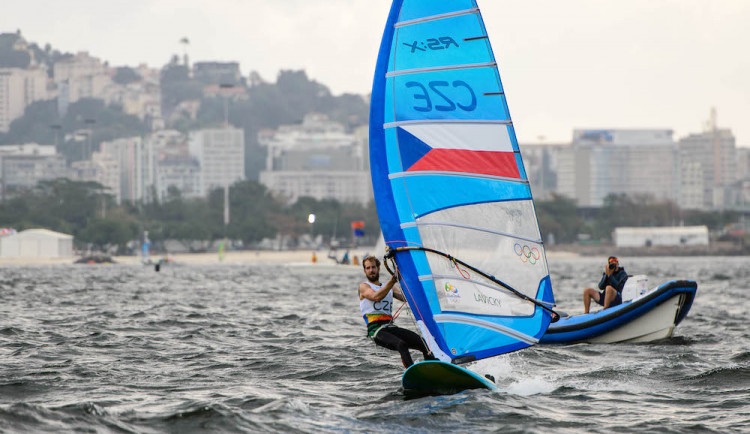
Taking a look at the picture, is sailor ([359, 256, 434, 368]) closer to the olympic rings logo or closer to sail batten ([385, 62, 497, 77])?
the olympic rings logo

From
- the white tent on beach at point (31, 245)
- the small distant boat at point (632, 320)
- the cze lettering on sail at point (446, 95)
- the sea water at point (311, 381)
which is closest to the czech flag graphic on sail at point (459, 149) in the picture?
the cze lettering on sail at point (446, 95)

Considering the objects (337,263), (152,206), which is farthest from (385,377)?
(152,206)

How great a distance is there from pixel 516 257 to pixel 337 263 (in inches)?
1508

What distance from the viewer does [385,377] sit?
1258 centimetres

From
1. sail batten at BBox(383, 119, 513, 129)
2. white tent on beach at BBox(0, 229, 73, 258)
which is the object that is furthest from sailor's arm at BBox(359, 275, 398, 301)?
white tent on beach at BBox(0, 229, 73, 258)

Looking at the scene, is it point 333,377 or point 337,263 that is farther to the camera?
point 337,263

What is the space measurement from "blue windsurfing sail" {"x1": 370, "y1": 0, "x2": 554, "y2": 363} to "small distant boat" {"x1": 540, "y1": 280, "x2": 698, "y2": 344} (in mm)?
5576

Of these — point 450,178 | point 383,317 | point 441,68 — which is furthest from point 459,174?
point 383,317

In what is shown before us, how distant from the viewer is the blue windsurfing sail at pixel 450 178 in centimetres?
1035

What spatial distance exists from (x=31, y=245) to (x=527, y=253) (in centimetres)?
8390

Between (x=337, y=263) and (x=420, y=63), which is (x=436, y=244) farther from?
(x=337, y=263)

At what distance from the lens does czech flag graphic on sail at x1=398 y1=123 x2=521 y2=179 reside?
10.4 m

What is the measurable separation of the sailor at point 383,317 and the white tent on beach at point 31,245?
8130 centimetres

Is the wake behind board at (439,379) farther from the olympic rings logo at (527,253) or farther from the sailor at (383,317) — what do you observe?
the olympic rings logo at (527,253)
